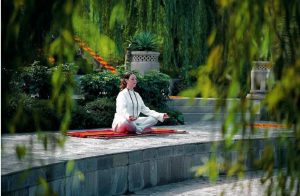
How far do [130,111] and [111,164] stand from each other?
3.51 m

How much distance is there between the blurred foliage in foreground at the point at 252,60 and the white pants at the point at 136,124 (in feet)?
30.6

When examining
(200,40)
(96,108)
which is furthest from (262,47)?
(96,108)

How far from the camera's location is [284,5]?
4.30 metres

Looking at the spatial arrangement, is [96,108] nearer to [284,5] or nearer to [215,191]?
[215,191]

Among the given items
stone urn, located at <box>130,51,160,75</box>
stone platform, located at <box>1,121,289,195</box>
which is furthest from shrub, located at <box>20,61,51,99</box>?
stone urn, located at <box>130,51,160,75</box>

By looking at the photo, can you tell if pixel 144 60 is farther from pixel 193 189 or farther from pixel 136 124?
pixel 193 189

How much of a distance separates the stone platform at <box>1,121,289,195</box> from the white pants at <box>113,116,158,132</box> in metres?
0.43

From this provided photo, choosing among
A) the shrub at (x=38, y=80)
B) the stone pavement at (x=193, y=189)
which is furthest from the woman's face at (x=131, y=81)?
the shrub at (x=38, y=80)

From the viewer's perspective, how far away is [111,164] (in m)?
9.98

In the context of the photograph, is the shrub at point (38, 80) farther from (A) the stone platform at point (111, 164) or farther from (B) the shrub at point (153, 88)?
(A) the stone platform at point (111, 164)

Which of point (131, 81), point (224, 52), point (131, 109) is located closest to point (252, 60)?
point (224, 52)

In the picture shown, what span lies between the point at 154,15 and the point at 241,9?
383cm

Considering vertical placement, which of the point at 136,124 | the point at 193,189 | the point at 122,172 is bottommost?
the point at 193,189

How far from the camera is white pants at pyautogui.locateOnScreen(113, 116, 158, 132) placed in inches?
543
